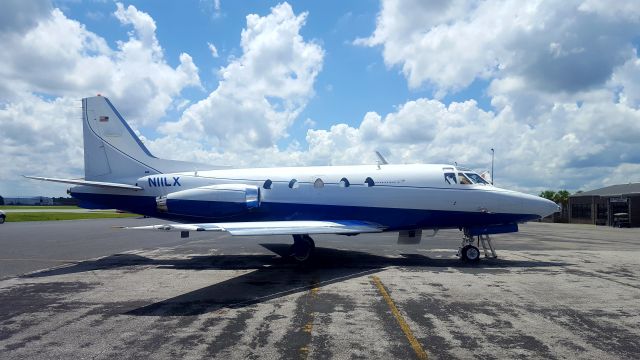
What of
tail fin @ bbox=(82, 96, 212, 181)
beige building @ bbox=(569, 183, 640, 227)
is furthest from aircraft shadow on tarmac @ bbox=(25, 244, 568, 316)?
beige building @ bbox=(569, 183, 640, 227)

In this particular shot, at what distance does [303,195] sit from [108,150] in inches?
350

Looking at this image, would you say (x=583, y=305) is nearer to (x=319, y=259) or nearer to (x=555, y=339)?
(x=555, y=339)

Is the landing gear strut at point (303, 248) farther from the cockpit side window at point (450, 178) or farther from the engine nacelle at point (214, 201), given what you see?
the cockpit side window at point (450, 178)

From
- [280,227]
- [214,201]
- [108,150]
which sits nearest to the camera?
[280,227]

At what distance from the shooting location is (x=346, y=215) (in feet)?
54.9

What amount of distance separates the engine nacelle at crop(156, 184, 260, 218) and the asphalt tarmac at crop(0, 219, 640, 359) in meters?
1.95

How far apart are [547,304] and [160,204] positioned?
14019mm

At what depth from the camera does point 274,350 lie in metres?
6.62

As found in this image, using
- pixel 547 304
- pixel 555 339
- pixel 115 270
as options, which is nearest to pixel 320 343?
pixel 555 339

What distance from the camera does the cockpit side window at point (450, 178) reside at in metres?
16.5

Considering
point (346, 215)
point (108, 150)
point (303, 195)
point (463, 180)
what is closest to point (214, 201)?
point (303, 195)

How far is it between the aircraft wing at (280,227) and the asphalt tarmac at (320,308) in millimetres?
1303

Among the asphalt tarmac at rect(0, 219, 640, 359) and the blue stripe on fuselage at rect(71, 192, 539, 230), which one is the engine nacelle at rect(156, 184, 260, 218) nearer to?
the blue stripe on fuselage at rect(71, 192, 539, 230)

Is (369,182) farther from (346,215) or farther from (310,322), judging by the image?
(310,322)
